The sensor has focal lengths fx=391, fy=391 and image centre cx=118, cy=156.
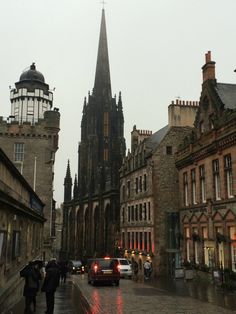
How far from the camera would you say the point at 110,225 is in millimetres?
55938

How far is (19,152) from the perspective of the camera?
4253cm

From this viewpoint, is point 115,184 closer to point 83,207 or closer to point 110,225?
point 110,225

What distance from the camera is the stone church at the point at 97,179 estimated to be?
201 ft

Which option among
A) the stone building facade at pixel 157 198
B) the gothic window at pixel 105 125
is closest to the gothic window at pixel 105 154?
the gothic window at pixel 105 125

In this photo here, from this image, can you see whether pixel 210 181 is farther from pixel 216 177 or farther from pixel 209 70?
pixel 209 70

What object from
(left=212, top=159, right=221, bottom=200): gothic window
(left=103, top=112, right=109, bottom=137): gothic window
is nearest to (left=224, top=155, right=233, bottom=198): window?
(left=212, top=159, right=221, bottom=200): gothic window

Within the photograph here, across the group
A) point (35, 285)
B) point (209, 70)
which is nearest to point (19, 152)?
point (209, 70)

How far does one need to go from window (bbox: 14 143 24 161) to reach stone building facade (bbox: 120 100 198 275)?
12738 mm

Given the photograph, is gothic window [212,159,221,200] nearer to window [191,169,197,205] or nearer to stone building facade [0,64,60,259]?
window [191,169,197,205]

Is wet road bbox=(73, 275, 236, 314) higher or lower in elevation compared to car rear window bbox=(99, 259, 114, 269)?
lower

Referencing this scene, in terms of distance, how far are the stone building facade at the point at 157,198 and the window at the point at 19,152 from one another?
1274 cm

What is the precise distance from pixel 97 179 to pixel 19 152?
118 ft

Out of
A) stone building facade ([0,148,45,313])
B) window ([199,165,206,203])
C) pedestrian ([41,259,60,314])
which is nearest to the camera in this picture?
stone building facade ([0,148,45,313])

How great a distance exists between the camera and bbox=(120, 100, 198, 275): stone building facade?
37406mm
